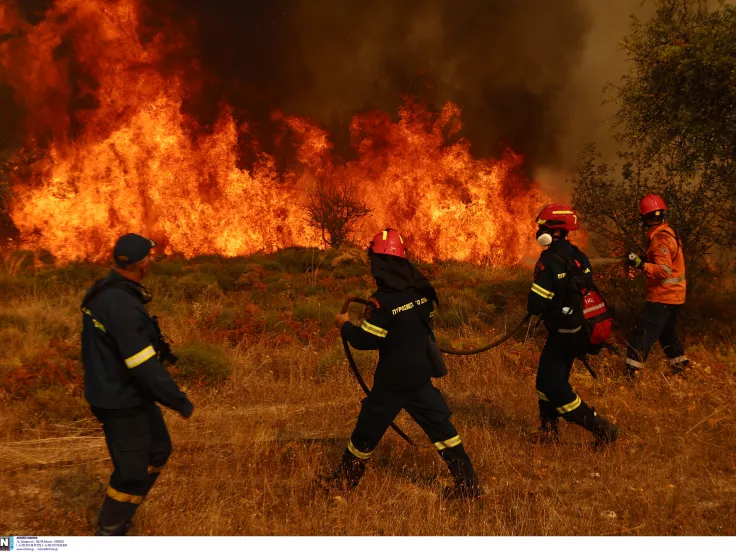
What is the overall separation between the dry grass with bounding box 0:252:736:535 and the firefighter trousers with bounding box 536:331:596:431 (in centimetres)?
38

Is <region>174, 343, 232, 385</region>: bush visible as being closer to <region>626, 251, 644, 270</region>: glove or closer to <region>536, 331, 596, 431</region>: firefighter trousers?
<region>536, 331, 596, 431</region>: firefighter trousers

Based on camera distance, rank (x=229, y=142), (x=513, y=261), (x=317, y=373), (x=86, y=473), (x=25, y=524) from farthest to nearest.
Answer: (x=229, y=142) < (x=513, y=261) < (x=317, y=373) < (x=86, y=473) < (x=25, y=524)

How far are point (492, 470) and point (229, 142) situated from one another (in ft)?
81.2

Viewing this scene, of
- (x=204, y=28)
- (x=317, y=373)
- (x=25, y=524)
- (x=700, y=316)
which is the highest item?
(x=204, y=28)

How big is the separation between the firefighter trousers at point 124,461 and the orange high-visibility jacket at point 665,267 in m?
5.64

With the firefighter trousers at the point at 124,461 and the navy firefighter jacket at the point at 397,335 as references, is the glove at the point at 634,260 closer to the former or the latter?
the navy firefighter jacket at the point at 397,335

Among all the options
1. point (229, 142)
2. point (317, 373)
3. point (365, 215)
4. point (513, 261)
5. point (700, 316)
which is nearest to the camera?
point (317, 373)

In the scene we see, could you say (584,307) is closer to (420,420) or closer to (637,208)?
(420,420)

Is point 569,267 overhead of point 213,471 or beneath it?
overhead

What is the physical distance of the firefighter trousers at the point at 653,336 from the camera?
635 cm

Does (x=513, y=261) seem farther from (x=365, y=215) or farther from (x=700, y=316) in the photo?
(x=700, y=316)

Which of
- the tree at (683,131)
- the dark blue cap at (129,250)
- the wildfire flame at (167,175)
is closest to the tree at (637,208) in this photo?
the tree at (683,131)

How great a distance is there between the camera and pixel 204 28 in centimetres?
2947

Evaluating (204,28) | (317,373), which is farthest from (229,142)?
(317,373)
